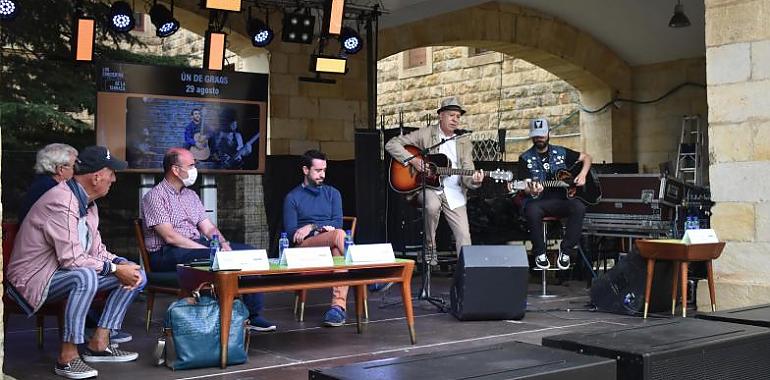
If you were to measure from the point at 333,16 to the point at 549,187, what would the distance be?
10.7 ft

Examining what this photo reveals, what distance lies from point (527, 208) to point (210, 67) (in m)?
3.76

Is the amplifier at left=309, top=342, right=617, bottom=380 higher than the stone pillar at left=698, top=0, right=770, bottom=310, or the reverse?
the stone pillar at left=698, top=0, right=770, bottom=310

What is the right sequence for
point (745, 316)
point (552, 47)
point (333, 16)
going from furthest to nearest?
point (552, 47), point (333, 16), point (745, 316)

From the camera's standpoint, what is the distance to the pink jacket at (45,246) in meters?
4.30

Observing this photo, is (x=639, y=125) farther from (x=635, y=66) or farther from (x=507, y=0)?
(x=507, y=0)

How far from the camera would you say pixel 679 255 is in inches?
233

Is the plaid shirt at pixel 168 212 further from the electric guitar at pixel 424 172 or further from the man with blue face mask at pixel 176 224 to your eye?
the electric guitar at pixel 424 172

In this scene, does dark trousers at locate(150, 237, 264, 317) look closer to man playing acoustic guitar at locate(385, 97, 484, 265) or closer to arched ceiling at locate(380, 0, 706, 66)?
man playing acoustic guitar at locate(385, 97, 484, 265)

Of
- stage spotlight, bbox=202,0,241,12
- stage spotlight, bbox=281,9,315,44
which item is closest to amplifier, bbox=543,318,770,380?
stage spotlight, bbox=202,0,241,12

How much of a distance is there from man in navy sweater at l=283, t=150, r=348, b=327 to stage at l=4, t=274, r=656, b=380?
0.22 meters

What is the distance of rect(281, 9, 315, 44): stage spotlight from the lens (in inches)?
397

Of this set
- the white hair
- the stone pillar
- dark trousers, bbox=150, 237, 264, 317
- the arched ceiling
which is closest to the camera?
the white hair

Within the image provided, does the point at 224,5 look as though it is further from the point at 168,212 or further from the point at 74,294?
the point at 74,294

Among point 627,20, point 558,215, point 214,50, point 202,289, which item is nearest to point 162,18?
point 214,50
